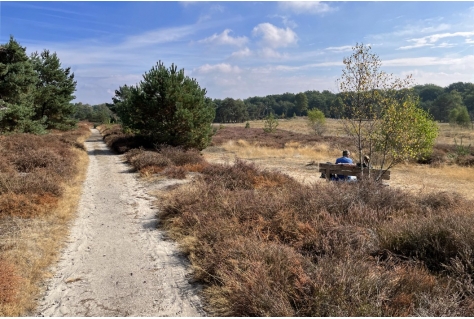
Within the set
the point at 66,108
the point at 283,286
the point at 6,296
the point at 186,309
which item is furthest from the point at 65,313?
the point at 66,108

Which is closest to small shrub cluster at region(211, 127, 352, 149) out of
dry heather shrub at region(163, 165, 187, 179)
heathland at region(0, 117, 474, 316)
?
dry heather shrub at region(163, 165, 187, 179)

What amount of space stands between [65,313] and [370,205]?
587 centimetres

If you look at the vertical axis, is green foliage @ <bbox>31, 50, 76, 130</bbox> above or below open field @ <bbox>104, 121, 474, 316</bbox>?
above

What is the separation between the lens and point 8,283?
4113 millimetres

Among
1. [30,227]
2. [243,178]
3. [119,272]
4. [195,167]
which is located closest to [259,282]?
[119,272]

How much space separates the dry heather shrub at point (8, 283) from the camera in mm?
3930

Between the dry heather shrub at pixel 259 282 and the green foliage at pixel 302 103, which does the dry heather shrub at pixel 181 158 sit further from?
the green foliage at pixel 302 103

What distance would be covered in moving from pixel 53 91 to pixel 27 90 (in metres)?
7.70

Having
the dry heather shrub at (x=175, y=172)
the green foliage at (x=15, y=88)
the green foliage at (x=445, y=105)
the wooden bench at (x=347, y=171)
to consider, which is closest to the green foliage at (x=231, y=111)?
the green foliage at (x=445, y=105)

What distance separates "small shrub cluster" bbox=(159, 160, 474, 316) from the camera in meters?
3.56

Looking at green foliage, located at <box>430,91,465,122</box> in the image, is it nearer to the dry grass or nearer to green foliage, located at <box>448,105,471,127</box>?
green foliage, located at <box>448,105,471,127</box>

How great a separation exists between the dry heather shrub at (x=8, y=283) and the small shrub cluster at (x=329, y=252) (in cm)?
239

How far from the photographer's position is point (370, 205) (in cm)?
690

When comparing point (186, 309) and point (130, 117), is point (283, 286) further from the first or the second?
point (130, 117)
